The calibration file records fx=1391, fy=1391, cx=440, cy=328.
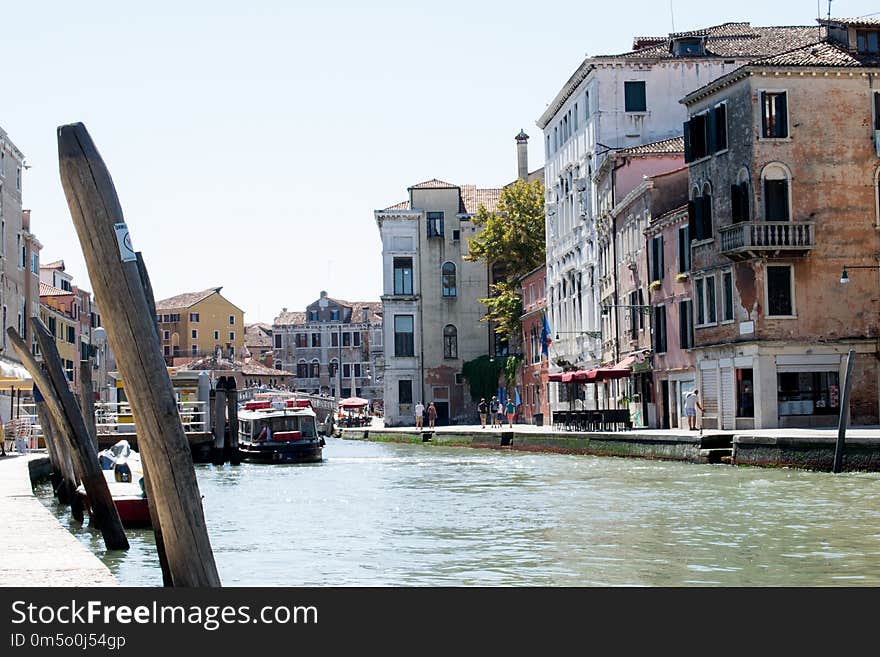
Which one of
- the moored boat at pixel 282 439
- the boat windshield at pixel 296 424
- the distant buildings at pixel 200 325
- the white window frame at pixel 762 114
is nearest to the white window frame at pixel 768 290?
the white window frame at pixel 762 114

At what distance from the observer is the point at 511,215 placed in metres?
74.4

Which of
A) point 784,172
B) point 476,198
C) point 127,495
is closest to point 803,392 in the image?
point 784,172

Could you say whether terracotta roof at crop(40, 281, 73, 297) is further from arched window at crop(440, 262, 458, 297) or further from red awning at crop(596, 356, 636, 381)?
red awning at crop(596, 356, 636, 381)

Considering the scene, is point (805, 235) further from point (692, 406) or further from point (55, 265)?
point (55, 265)

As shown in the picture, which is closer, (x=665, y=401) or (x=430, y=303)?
(x=665, y=401)

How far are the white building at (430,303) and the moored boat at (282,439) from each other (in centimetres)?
3245

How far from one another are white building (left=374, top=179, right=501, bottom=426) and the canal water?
4788 centimetres

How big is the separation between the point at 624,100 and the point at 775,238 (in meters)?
20.0

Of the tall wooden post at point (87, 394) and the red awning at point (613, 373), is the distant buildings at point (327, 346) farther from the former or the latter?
the tall wooden post at point (87, 394)

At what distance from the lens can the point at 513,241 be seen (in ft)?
244

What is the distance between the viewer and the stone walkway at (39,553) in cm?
1015
